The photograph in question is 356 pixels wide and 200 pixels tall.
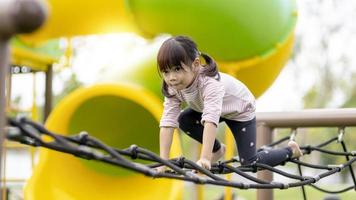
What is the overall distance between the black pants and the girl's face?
0.38 metres

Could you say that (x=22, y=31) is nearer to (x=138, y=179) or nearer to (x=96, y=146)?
(x=96, y=146)

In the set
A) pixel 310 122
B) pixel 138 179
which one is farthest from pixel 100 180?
pixel 310 122

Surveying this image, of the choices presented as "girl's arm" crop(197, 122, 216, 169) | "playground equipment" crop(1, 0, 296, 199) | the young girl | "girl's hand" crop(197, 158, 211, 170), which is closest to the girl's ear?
the young girl

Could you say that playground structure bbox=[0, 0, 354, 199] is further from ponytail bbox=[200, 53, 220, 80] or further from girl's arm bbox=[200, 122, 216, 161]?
girl's arm bbox=[200, 122, 216, 161]

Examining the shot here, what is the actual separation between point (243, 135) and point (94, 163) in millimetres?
2716

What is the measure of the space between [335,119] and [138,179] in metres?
2.24

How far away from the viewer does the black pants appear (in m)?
2.56

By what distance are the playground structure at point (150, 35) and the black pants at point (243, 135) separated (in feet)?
4.77

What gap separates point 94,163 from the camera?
5066 mm

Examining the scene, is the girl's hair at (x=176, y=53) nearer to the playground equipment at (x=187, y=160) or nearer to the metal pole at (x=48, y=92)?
the playground equipment at (x=187, y=160)

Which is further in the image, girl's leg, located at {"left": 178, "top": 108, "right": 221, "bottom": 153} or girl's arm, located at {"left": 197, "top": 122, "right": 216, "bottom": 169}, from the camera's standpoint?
girl's leg, located at {"left": 178, "top": 108, "right": 221, "bottom": 153}

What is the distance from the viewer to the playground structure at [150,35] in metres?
3.98

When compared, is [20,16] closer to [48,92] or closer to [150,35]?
[150,35]

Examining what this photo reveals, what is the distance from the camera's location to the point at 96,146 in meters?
1.61
